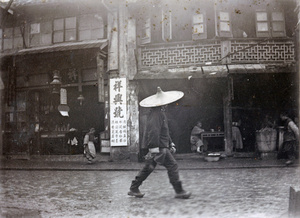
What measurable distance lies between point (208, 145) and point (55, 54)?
752 centimetres

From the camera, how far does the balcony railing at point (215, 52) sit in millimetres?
9961

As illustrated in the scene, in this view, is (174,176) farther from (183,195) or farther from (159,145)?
(159,145)

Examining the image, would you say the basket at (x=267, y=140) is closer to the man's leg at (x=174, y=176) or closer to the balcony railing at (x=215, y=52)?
the balcony railing at (x=215, y=52)

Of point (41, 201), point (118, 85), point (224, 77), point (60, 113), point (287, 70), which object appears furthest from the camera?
point (60, 113)

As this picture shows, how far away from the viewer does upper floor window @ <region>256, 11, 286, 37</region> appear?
10734 millimetres

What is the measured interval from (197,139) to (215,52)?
356 cm

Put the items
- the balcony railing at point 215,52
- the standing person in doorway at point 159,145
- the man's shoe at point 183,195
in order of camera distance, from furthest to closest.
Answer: the balcony railing at point 215,52 → the standing person in doorway at point 159,145 → the man's shoe at point 183,195

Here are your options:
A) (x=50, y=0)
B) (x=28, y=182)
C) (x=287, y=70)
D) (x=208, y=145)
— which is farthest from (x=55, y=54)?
(x=287, y=70)

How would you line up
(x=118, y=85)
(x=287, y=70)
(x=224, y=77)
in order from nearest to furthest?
(x=287, y=70) < (x=224, y=77) < (x=118, y=85)

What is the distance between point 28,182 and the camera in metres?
6.99

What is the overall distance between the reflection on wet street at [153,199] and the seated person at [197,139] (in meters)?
4.34

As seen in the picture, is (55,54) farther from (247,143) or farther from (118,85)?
(247,143)

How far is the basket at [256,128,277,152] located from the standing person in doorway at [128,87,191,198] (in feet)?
23.1

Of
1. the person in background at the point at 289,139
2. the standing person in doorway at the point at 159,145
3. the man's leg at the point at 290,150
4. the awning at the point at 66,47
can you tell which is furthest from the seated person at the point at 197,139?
the standing person in doorway at the point at 159,145
